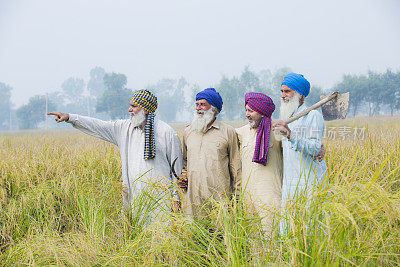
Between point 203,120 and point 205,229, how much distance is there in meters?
1.12

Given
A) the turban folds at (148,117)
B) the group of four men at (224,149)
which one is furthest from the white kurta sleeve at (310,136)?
the turban folds at (148,117)

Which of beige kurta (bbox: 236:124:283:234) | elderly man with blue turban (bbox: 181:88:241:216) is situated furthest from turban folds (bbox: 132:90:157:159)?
beige kurta (bbox: 236:124:283:234)

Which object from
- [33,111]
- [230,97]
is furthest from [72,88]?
[230,97]

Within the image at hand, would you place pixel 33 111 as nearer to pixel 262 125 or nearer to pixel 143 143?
pixel 143 143

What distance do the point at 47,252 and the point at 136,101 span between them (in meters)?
1.55

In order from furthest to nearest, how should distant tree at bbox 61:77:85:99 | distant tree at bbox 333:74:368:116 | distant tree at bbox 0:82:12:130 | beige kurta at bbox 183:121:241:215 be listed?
distant tree at bbox 61:77:85:99, distant tree at bbox 0:82:12:130, distant tree at bbox 333:74:368:116, beige kurta at bbox 183:121:241:215

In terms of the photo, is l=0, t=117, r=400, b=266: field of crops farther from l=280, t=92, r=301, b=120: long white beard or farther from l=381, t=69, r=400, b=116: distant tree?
l=381, t=69, r=400, b=116: distant tree

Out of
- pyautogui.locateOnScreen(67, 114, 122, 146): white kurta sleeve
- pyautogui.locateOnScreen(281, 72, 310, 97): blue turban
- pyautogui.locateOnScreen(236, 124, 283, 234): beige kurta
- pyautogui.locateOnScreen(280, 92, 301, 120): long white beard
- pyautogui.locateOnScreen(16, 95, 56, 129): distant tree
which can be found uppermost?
pyautogui.locateOnScreen(281, 72, 310, 97): blue turban

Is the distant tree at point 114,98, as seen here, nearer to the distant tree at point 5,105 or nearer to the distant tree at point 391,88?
the distant tree at point 5,105

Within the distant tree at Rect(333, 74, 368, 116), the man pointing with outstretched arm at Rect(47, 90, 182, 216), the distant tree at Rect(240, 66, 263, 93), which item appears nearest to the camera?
the man pointing with outstretched arm at Rect(47, 90, 182, 216)

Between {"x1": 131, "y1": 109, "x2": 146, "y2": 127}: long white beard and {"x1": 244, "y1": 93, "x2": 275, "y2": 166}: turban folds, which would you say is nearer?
{"x1": 244, "y1": 93, "x2": 275, "y2": 166}: turban folds

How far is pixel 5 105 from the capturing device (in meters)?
100

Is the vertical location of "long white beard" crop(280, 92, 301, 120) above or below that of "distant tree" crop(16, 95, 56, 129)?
above

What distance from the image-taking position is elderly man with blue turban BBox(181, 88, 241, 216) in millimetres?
2766
